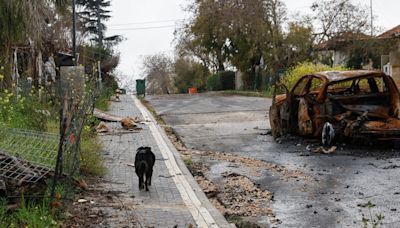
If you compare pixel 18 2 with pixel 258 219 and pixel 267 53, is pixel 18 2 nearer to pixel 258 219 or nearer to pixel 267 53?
pixel 258 219

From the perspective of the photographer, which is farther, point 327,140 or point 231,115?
point 231,115

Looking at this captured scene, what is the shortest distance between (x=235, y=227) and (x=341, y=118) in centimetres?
621

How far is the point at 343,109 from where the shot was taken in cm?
1210

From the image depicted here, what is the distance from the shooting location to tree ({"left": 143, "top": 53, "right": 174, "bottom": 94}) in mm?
69438

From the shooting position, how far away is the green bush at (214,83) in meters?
46.2

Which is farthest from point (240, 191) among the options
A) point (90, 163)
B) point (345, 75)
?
point (345, 75)

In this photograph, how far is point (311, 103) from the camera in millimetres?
12539

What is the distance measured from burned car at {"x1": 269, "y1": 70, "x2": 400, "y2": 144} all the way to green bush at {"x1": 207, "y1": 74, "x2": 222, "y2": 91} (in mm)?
32215

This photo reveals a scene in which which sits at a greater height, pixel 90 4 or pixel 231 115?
pixel 90 4

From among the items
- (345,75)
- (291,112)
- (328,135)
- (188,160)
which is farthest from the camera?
(291,112)

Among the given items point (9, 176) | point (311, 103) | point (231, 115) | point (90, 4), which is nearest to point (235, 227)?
point (9, 176)

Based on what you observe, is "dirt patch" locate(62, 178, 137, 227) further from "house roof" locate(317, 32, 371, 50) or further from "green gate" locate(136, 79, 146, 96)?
"green gate" locate(136, 79, 146, 96)

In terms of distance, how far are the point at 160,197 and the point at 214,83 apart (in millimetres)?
40123

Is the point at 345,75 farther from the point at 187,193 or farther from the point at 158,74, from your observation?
the point at 158,74
